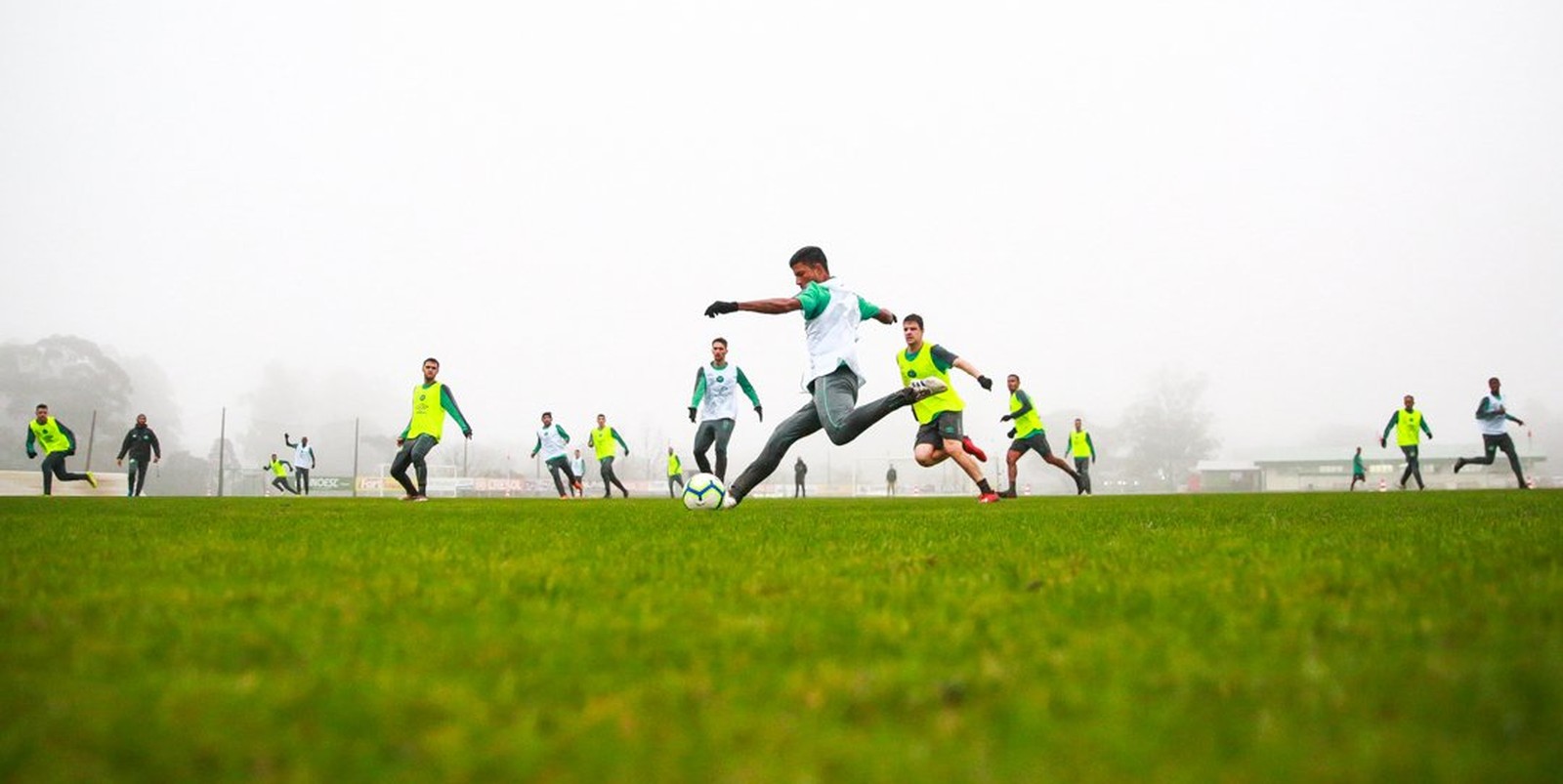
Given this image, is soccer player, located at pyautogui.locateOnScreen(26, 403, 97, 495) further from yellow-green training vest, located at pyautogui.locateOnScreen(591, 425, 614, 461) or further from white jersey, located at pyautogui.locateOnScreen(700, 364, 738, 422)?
white jersey, located at pyautogui.locateOnScreen(700, 364, 738, 422)

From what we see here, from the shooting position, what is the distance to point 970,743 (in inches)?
65.5

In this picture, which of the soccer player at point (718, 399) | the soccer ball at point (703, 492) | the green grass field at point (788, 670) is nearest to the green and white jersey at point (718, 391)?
the soccer player at point (718, 399)

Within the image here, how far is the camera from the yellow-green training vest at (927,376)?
13.5 meters

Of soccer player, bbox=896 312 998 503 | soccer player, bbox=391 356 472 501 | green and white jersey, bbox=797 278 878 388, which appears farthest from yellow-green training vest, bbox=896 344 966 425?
soccer player, bbox=391 356 472 501

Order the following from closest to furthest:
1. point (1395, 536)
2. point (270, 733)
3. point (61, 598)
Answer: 1. point (270, 733)
2. point (61, 598)
3. point (1395, 536)

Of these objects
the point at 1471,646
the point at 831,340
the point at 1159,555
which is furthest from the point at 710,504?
the point at 1471,646

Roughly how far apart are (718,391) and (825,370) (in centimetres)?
800

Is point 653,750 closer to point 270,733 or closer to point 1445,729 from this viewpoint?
point 270,733

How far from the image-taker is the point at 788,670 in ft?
7.22

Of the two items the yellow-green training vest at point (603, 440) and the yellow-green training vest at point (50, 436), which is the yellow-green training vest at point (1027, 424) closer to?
the yellow-green training vest at point (603, 440)

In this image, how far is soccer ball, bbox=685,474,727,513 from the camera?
31.8ft

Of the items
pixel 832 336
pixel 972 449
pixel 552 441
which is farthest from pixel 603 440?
pixel 832 336

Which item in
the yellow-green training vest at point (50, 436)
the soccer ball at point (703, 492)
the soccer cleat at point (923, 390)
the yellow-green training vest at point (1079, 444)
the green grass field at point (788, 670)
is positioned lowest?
the green grass field at point (788, 670)

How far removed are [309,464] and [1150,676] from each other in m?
39.5
